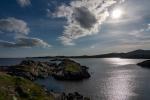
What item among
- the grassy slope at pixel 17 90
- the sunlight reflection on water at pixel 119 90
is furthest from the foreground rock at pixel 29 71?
the grassy slope at pixel 17 90

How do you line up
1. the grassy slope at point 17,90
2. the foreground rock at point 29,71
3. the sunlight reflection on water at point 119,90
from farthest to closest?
the foreground rock at point 29,71 < the sunlight reflection on water at point 119,90 < the grassy slope at point 17,90

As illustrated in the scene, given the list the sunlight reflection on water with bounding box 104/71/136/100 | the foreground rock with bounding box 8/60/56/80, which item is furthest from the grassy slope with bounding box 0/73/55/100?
the foreground rock with bounding box 8/60/56/80

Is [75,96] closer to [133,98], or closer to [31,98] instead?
[133,98]

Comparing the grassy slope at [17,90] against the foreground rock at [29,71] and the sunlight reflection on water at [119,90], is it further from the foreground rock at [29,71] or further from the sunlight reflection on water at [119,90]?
the foreground rock at [29,71]

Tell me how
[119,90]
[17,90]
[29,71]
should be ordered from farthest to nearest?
[29,71] < [119,90] < [17,90]

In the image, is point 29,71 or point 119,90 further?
point 29,71

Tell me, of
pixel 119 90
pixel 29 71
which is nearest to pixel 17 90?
pixel 119 90

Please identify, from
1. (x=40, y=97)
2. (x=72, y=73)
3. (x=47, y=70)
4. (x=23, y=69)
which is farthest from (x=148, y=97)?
(x=47, y=70)

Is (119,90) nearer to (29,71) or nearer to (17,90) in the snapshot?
(17,90)

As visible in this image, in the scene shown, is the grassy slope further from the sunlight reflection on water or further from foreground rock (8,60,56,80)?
foreground rock (8,60,56,80)
